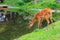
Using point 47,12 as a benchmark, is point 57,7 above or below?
below

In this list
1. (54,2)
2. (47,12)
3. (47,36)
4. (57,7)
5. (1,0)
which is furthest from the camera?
(1,0)

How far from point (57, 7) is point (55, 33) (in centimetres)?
2254

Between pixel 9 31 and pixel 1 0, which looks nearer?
pixel 9 31

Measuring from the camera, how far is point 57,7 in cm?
4050

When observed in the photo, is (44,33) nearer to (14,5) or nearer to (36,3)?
(36,3)

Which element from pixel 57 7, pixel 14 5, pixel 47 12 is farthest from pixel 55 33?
pixel 14 5

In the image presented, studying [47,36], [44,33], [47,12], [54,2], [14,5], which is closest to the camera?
[47,36]

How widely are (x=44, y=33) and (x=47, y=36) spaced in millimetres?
1250

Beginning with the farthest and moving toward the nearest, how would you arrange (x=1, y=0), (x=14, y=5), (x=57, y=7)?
(x=1, y=0) → (x=14, y=5) → (x=57, y=7)

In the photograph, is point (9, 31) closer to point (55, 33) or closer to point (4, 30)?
point (4, 30)

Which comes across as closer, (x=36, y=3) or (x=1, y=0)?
(x=36, y=3)

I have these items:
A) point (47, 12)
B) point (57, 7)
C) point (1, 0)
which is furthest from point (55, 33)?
point (1, 0)

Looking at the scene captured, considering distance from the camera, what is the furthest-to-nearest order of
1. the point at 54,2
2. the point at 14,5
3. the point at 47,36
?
the point at 14,5 < the point at 54,2 < the point at 47,36

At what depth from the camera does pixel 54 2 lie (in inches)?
1711
